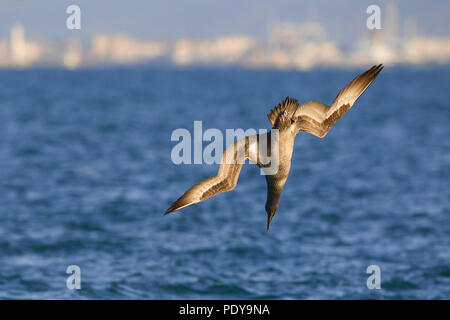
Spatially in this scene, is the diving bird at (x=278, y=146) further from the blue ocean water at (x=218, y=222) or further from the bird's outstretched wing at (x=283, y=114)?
the blue ocean water at (x=218, y=222)

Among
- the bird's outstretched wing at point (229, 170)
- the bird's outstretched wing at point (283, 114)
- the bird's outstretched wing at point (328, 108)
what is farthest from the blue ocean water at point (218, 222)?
the bird's outstretched wing at point (283, 114)

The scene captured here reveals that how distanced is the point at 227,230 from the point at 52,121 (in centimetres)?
6768

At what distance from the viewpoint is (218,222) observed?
40.7m

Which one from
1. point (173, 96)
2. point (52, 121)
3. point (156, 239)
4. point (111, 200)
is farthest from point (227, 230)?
point (173, 96)

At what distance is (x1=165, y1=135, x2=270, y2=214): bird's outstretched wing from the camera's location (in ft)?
24.9

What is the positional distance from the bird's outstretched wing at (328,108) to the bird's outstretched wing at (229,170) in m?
0.95

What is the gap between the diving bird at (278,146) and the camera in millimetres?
7598

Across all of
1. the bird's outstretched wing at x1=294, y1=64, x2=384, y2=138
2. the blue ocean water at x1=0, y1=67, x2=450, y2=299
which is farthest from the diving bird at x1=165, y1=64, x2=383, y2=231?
the blue ocean water at x1=0, y1=67, x2=450, y2=299

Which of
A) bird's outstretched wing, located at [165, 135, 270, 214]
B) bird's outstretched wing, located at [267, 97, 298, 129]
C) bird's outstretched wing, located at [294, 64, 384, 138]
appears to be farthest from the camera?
bird's outstretched wing, located at [294, 64, 384, 138]

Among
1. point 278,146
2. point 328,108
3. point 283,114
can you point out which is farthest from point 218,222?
point 278,146

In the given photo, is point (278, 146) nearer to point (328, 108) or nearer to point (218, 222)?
point (328, 108)

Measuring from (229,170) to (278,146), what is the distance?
619 mm

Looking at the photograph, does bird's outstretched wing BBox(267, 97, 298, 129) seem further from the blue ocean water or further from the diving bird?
the blue ocean water
